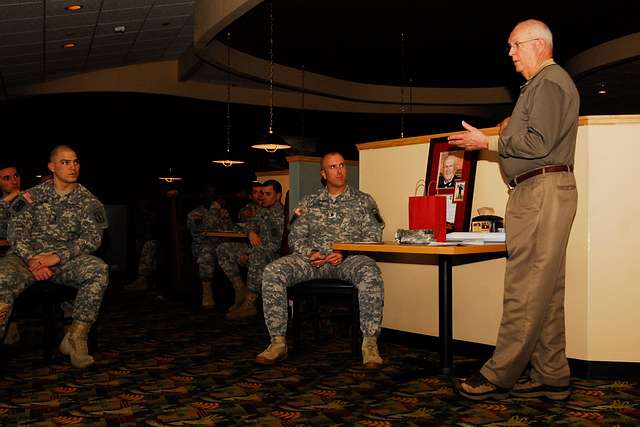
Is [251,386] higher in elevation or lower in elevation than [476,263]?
lower

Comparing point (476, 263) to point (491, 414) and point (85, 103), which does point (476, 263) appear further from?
point (85, 103)

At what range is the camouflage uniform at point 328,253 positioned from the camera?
4.00m

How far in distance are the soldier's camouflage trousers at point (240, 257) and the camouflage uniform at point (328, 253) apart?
65.4 inches

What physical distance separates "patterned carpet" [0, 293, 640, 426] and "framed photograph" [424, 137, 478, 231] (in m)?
0.87

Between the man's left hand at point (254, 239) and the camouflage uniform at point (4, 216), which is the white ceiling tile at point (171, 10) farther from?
the camouflage uniform at point (4, 216)

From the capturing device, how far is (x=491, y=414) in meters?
2.92

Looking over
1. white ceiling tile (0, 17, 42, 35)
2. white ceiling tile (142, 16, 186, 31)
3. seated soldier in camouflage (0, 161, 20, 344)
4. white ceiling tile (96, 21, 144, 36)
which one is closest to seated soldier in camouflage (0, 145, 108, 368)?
seated soldier in camouflage (0, 161, 20, 344)

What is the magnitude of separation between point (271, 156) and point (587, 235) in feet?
37.9

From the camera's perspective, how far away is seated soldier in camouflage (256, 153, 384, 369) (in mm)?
3984

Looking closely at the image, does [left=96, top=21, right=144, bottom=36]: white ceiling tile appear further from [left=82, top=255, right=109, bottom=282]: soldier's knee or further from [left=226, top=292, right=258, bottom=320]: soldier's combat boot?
[left=82, top=255, right=109, bottom=282]: soldier's knee

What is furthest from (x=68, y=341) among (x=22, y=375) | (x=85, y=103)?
(x=85, y=103)

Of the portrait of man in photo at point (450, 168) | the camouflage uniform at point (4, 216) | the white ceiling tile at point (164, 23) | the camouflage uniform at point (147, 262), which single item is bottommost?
the camouflage uniform at point (147, 262)

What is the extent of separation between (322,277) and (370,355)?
644 mm

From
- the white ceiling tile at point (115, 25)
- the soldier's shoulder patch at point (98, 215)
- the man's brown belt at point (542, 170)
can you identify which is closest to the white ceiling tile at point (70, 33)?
the white ceiling tile at point (115, 25)
